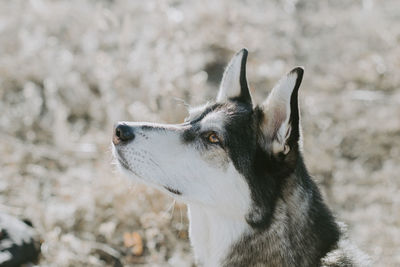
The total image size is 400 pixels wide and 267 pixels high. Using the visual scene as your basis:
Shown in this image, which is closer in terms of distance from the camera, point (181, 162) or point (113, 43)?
point (181, 162)

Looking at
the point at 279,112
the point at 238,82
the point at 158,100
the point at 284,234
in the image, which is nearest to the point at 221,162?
the point at 279,112

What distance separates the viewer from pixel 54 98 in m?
5.68

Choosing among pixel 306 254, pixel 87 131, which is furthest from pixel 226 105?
pixel 87 131

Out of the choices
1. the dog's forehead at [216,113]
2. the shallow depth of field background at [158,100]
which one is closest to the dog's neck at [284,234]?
the dog's forehead at [216,113]

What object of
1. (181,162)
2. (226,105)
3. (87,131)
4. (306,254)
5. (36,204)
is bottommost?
(36,204)

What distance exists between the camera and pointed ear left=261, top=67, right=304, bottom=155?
7.96 feet

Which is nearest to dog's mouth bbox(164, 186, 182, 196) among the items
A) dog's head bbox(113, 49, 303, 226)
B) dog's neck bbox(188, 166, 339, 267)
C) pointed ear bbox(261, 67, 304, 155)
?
dog's head bbox(113, 49, 303, 226)

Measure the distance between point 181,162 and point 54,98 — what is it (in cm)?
339

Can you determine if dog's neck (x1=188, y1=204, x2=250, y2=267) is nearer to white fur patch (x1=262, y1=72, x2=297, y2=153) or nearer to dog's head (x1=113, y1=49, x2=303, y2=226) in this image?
dog's head (x1=113, y1=49, x2=303, y2=226)

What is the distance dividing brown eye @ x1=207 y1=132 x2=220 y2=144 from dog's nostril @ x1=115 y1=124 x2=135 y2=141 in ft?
1.48

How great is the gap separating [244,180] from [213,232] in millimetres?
411

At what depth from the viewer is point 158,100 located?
17.9ft

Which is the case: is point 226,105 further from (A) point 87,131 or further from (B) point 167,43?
(A) point 87,131

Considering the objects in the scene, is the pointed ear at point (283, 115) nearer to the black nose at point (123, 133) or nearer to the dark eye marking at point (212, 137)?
the dark eye marking at point (212, 137)
